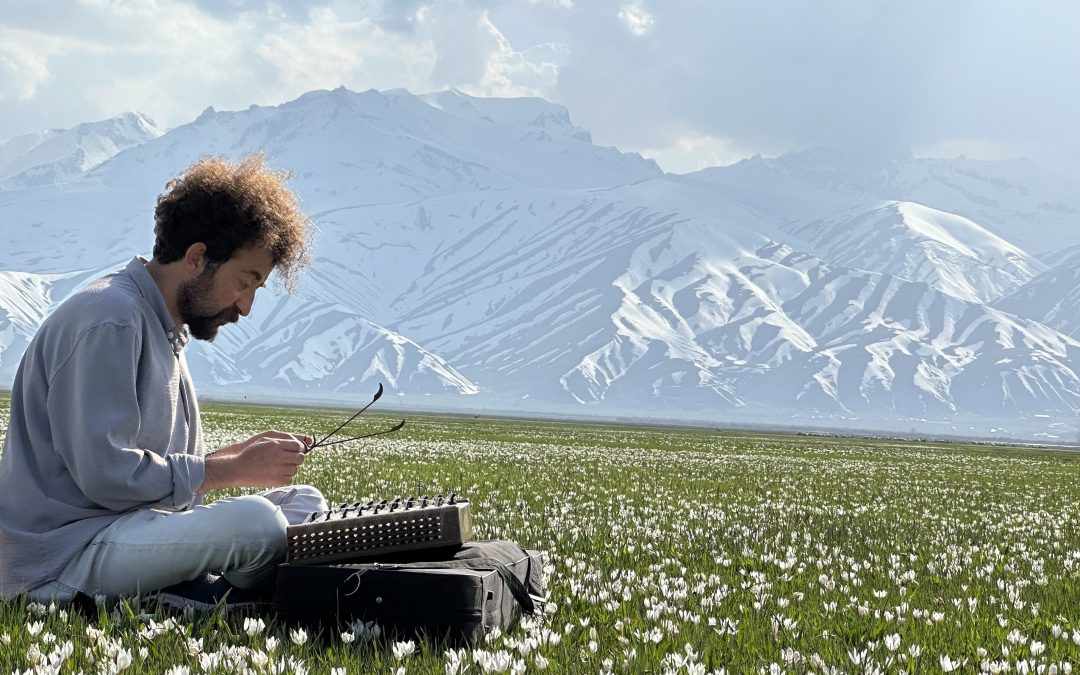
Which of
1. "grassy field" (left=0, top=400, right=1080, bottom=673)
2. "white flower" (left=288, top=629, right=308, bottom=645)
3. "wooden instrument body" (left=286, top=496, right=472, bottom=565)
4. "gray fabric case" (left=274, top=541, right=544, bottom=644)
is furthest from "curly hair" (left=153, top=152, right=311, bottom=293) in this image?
"white flower" (left=288, top=629, right=308, bottom=645)

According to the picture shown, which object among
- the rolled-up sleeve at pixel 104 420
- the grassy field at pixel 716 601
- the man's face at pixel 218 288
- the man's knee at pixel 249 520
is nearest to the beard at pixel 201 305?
the man's face at pixel 218 288

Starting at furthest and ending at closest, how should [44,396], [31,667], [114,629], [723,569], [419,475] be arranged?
[419,475], [723,569], [44,396], [114,629], [31,667]

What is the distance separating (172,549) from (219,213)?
2203 millimetres

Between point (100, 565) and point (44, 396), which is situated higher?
point (44, 396)

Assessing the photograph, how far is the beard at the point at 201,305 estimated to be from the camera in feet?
23.9

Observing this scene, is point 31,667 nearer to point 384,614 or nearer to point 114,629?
point 114,629

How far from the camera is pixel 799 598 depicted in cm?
894

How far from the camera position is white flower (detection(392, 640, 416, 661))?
6.05 meters

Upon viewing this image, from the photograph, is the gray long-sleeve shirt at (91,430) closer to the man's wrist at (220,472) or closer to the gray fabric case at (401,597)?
the man's wrist at (220,472)

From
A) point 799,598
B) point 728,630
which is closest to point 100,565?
point 728,630

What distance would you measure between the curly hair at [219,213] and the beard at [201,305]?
0.16 metres

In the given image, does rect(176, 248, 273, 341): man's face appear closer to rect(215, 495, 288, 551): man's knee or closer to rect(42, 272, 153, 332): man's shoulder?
rect(42, 272, 153, 332): man's shoulder

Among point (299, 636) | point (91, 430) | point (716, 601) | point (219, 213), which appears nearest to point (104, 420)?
point (91, 430)

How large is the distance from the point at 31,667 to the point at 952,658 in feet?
17.6
